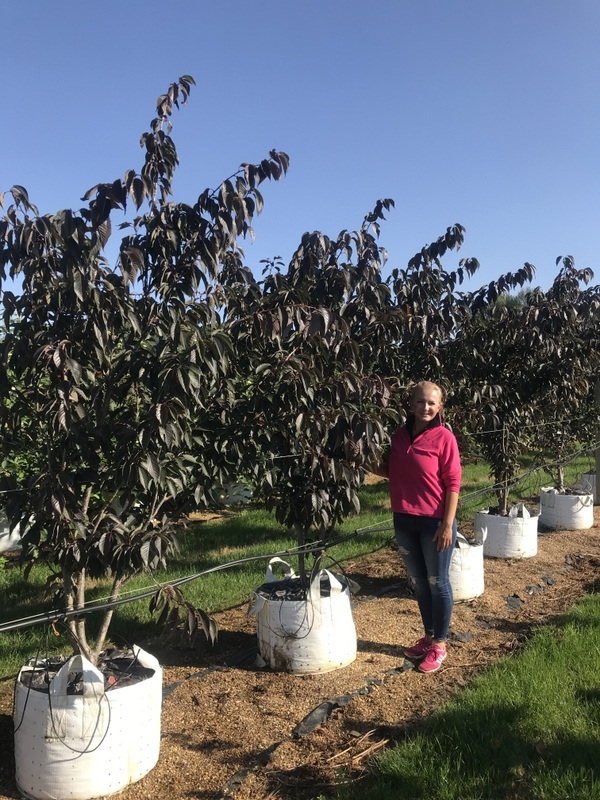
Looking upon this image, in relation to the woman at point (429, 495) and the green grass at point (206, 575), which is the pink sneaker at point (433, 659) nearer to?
the woman at point (429, 495)

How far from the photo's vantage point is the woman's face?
151 inches

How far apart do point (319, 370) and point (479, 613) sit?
8.25ft

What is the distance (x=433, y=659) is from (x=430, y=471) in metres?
1.16

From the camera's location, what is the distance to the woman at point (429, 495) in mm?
3861

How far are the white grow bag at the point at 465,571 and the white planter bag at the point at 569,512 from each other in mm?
3250

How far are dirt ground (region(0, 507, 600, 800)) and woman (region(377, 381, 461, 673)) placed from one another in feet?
1.10

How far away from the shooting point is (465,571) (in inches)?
206

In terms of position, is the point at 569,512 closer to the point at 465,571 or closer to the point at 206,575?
the point at 465,571

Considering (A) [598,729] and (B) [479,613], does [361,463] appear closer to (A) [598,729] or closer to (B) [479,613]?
(A) [598,729]

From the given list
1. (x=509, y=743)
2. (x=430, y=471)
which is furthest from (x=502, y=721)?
(x=430, y=471)

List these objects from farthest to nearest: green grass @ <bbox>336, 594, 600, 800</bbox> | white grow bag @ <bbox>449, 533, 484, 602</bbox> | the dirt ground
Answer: white grow bag @ <bbox>449, 533, 484, 602</bbox>
the dirt ground
green grass @ <bbox>336, 594, 600, 800</bbox>

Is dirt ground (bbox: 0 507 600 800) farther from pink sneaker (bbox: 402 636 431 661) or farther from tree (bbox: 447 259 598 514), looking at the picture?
tree (bbox: 447 259 598 514)

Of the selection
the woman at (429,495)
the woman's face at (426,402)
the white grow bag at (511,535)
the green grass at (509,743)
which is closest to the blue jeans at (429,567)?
the woman at (429,495)

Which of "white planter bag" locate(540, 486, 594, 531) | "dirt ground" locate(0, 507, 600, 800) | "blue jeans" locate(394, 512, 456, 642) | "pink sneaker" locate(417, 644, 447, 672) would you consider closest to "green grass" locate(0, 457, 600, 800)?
"dirt ground" locate(0, 507, 600, 800)
